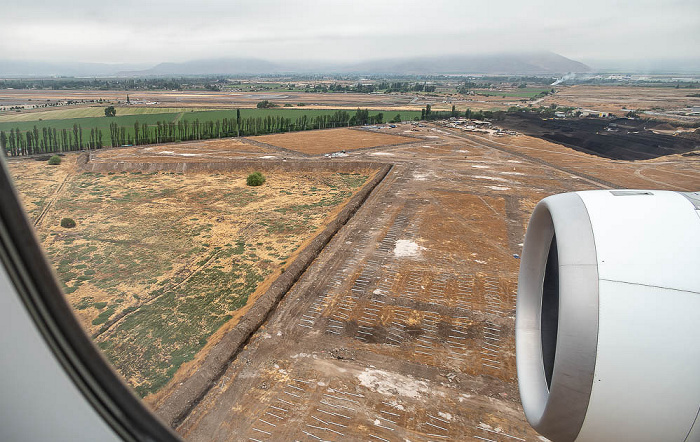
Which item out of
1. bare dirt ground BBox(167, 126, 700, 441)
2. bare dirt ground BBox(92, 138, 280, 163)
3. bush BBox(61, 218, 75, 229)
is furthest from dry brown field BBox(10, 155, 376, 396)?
bare dirt ground BBox(92, 138, 280, 163)

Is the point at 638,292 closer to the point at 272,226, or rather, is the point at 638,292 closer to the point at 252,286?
the point at 252,286

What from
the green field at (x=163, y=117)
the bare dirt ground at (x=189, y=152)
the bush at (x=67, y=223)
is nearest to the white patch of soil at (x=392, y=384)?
the bush at (x=67, y=223)

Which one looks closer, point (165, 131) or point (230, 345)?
point (230, 345)

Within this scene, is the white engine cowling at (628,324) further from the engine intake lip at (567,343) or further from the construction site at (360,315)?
the construction site at (360,315)

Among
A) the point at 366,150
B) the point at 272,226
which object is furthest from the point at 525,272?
the point at 366,150

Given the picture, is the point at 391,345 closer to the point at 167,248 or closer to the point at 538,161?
the point at 167,248

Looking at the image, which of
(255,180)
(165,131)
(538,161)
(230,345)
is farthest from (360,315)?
(165,131)

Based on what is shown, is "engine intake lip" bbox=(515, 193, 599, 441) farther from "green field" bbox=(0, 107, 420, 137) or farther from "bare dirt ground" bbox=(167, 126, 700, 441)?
"green field" bbox=(0, 107, 420, 137)

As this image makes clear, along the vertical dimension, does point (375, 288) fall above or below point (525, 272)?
below
